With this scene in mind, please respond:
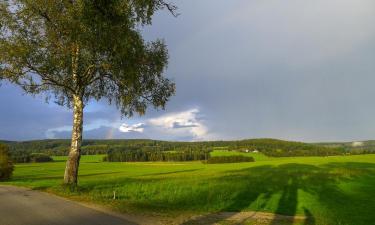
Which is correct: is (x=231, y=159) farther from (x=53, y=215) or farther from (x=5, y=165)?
(x=53, y=215)

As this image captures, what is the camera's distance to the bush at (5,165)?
72.8 m

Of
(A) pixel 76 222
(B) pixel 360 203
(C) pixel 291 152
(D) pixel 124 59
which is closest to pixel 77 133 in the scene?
(D) pixel 124 59

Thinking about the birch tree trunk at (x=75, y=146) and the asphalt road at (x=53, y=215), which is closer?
the asphalt road at (x=53, y=215)

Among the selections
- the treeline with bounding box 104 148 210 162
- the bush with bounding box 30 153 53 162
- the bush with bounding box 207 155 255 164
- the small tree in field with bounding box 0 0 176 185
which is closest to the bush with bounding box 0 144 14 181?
the small tree in field with bounding box 0 0 176 185

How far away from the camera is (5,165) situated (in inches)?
2884

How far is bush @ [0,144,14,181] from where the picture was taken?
72750 millimetres

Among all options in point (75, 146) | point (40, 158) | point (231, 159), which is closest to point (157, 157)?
point (231, 159)

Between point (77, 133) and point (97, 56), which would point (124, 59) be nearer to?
point (97, 56)

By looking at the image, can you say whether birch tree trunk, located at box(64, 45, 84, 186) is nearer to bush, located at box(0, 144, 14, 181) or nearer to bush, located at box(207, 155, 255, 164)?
bush, located at box(0, 144, 14, 181)

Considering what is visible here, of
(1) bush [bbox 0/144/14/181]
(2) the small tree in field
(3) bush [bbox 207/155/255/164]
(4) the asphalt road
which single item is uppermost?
(2) the small tree in field

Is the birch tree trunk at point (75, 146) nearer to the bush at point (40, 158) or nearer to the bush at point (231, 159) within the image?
the bush at point (231, 159)

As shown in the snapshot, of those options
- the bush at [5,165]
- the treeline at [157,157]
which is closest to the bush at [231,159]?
the treeline at [157,157]

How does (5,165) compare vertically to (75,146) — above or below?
below

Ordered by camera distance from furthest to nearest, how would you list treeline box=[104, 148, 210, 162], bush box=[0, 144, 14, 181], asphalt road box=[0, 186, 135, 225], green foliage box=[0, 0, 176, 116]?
treeline box=[104, 148, 210, 162] < bush box=[0, 144, 14, 181] < green foliage box=[0, 0, 176, 116] < asphalt road box=[0, 186, 135, 225]
